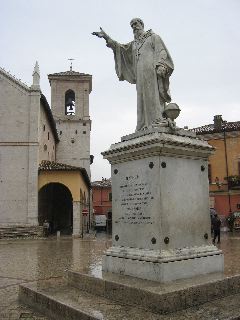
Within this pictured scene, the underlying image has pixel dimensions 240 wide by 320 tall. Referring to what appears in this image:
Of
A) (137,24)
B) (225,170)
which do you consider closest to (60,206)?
(225,170)

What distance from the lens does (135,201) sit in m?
4.99

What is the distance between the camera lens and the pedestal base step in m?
3.65

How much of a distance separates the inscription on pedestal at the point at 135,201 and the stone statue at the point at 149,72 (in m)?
0.84

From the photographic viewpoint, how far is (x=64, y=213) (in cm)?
3400

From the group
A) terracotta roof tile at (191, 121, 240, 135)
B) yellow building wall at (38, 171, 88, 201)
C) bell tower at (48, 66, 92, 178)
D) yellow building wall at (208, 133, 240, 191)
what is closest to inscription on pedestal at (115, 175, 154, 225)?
yellow building wall at (38, 171, 88, 201)

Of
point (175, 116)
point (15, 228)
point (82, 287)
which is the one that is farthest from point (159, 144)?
point (15, 228)

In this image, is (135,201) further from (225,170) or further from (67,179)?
(225,170)

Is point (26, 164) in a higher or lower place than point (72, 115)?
lower

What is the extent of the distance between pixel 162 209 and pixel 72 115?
3489 cm

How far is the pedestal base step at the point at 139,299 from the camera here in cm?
365

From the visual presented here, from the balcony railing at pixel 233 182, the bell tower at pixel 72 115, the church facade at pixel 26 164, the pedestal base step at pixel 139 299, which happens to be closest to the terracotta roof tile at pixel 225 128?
the balcony railing at pixel 233 182

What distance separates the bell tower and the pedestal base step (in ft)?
112

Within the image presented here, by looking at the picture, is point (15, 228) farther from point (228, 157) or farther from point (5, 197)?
point (228, 157)

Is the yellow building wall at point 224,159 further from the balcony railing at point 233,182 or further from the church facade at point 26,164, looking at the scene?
the church facade at point 26,164
